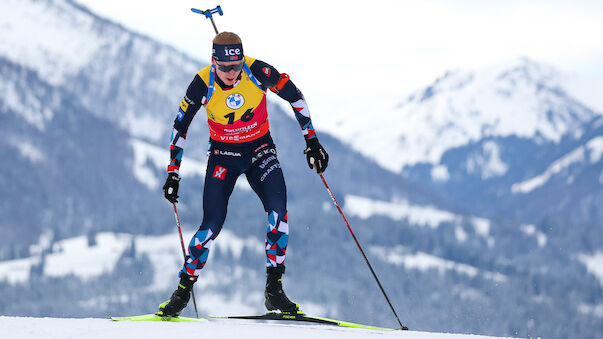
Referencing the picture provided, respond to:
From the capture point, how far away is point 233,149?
8.64m

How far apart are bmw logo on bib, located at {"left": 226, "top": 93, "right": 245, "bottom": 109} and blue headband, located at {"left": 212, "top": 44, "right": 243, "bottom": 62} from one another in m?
0.42

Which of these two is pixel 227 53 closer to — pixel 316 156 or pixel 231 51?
pixel 231 51

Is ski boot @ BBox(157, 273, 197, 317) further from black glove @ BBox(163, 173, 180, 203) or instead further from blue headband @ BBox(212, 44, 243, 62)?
blue headband @ BBox(212, 44, 243, 62)

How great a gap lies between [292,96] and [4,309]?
18165 centimetres

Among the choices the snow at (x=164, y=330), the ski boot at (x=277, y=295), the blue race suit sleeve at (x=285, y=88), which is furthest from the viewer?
the ski boot at (x=277, y=295)

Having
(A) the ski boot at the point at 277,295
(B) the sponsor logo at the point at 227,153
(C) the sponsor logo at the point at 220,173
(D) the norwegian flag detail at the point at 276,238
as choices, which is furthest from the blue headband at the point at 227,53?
(A) the ski boot at the point at 277,295

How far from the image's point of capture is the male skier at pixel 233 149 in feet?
27.5

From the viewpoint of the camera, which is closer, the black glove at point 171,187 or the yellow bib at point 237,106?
the yellow bib at point 237,106

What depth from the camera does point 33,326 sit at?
7.69 meters

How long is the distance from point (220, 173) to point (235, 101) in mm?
845

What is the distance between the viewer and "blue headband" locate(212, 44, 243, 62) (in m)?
8.18

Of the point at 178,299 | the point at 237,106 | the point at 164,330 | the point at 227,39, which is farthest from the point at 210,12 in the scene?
the point at 164,330

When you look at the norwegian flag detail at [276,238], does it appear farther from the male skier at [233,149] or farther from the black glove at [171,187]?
the black glove at [171,187]

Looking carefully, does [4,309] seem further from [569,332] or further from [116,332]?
[116,332]
